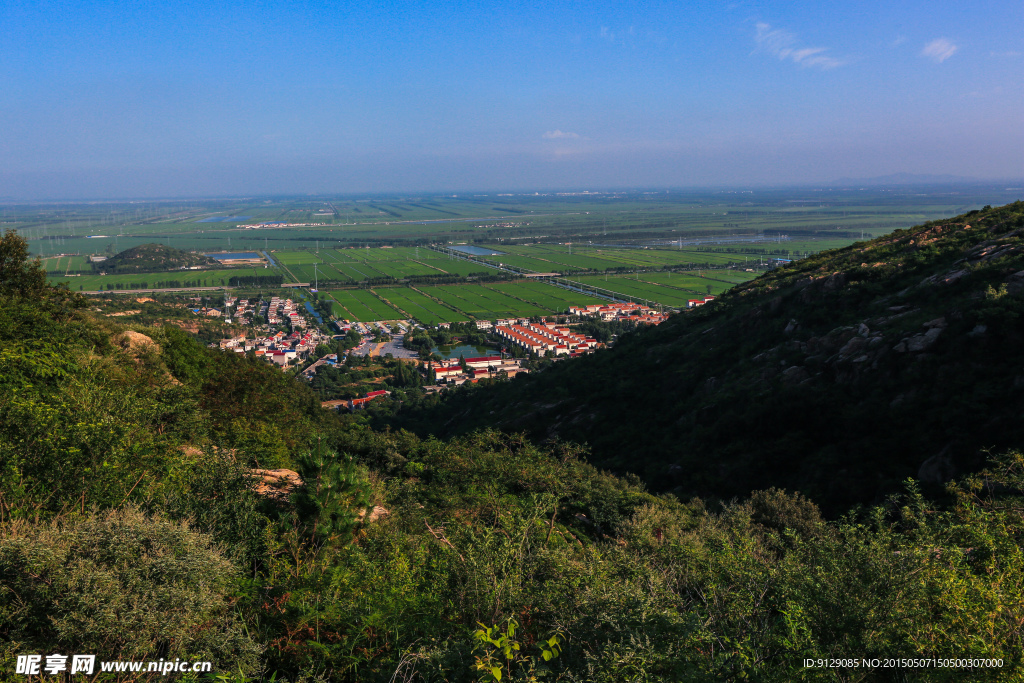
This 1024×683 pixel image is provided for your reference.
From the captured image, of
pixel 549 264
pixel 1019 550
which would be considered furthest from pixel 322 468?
pixel 549 264

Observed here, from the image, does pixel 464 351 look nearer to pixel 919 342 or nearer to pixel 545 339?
pixel 545 339

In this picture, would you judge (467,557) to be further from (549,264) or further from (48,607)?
(549,264)

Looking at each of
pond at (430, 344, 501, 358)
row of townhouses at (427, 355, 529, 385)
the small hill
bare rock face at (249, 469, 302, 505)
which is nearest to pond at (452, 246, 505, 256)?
the small hill

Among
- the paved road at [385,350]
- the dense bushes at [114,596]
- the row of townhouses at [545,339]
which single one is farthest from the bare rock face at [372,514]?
the paved road at [385,350]

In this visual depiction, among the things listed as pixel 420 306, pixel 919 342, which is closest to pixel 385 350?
pixel 420 306

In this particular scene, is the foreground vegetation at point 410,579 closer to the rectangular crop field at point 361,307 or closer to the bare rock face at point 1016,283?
the bare rock face at point 1016,283

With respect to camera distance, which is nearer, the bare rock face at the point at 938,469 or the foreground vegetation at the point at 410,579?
the foreground vegetation at the point at 410,579
